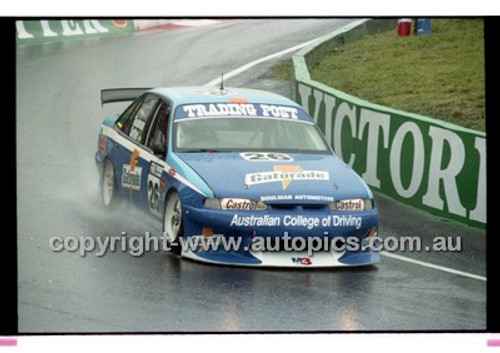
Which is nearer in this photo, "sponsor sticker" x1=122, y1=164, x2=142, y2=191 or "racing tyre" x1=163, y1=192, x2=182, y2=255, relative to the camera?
"racing tyre" x1=163, y1=192, x2=182, y2=255

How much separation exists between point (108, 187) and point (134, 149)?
0.62m

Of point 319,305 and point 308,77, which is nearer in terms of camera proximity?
point 319,305

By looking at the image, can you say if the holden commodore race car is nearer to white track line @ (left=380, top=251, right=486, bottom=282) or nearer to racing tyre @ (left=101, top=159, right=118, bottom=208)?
racing tyre @ (left=101, top=159, right=118, bottom=208)

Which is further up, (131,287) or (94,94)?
(94,94)

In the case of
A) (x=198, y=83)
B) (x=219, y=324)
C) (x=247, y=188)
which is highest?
(x=198, y=83)

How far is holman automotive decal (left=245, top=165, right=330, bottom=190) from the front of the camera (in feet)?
38.8

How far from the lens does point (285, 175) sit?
12.0m

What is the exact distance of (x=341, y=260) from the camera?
11.8m

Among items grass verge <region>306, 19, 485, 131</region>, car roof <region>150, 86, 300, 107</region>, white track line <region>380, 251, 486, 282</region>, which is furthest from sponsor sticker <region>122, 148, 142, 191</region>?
grass verge <region>306, 19, 485, 131</region>
